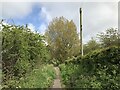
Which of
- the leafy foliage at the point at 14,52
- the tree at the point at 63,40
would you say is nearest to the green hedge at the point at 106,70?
the leafy foliage at the point at 14,52

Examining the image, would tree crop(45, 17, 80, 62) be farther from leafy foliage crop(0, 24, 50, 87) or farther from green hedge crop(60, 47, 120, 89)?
green hedge crop(60, 47, 120, 89)

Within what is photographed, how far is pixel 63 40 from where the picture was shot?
54219 millimetres

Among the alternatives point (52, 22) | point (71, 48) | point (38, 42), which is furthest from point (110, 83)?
point (52, 22)

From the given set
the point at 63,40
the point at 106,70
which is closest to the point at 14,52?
the point at 106,70

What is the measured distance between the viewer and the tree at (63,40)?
53.3 m

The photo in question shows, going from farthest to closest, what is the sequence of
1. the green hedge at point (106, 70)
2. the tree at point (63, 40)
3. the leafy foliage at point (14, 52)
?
the tree at point (63, 40) < the leafy foliage at point (14, 52) < the green hedge at point (106, 70)

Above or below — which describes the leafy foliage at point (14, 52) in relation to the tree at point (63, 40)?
below

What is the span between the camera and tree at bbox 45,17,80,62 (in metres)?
53.3

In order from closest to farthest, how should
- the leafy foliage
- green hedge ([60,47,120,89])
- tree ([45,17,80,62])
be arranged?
green hedge ([60,47,120,89])
the leafy foliage
tree ([45,17,80,62])

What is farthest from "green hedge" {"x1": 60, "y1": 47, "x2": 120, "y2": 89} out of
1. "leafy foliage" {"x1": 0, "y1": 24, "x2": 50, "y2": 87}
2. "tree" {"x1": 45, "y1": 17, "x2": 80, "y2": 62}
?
"tree" {"x1": 45, "y1": 17, "x2": 80, "y2": 62}

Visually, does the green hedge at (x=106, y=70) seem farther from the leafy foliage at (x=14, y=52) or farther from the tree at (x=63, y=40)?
the tree at (x=63, y=40)

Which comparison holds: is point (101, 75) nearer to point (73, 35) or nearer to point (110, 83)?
point (110, 83)

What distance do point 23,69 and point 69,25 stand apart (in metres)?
42.2

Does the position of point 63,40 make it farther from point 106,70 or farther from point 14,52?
point 106,70
